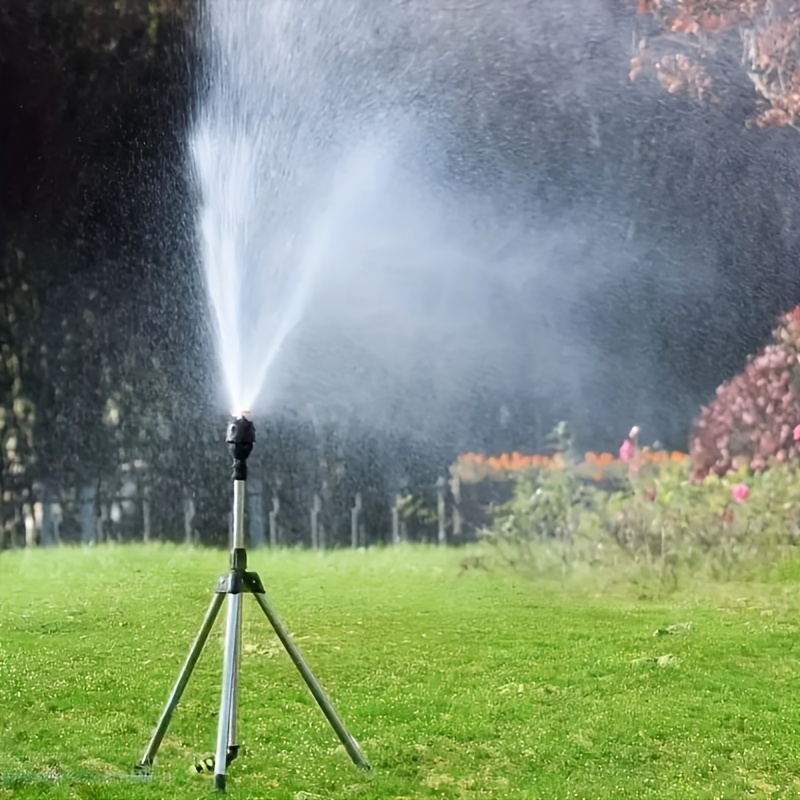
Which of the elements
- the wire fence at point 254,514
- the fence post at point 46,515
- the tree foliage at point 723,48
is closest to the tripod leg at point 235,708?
Result: the wire fence at point 254,514

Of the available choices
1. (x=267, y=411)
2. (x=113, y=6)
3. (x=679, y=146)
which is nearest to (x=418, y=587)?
(x=267, y=411)

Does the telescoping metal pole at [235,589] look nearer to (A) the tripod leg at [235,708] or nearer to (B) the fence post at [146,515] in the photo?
(A) the tripod leg at [235,708]

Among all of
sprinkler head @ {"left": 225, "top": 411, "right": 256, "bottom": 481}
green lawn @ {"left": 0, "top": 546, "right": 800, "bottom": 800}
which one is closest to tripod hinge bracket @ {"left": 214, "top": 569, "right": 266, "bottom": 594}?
sprinkler head @ {"left": 225, "top": 411, "right": 256, "bottom": 481}

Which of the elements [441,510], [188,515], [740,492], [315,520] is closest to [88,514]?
[188,515]

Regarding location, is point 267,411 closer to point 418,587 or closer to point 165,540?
point 165,540

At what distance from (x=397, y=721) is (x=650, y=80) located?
183 centimetres

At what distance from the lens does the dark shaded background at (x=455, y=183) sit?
7.75ft

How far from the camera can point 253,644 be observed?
7.32ft

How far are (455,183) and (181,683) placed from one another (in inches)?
57.8

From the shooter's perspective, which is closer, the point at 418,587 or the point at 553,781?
the point at 553,781

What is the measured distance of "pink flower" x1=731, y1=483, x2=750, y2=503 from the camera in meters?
2.32

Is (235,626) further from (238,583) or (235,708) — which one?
(235,708)

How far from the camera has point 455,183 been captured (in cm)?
242

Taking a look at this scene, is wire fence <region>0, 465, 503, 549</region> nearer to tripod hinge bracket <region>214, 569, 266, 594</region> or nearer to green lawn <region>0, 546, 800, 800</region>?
green lawn <region>0, 546, 800, 800</region>
